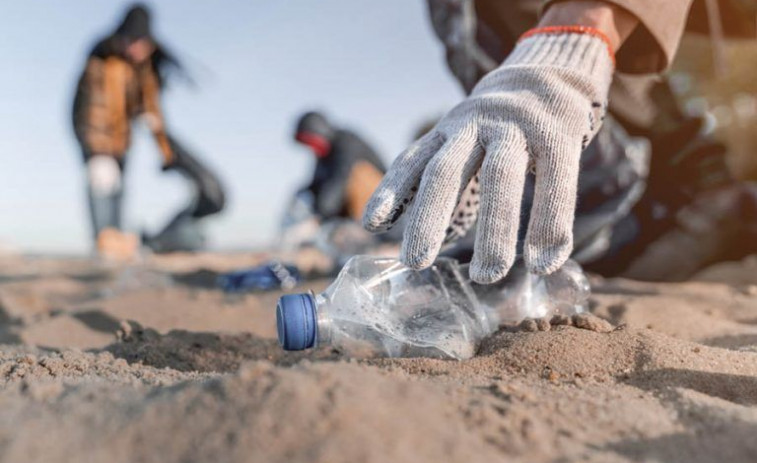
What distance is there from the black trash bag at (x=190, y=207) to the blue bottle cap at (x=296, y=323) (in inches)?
195

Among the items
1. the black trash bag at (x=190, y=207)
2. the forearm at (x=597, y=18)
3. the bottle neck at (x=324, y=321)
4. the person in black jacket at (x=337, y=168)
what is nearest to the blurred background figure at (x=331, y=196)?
the person in black jacket at (x=337, y=168)

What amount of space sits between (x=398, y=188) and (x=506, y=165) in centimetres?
27

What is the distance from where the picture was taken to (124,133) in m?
5.94

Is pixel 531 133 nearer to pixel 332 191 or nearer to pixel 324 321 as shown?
pixel 324 321

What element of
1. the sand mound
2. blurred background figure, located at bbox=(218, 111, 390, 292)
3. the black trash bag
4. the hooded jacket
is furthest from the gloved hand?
the hooded jacket

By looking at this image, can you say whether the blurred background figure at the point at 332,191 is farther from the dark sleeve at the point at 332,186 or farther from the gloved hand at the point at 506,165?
the gloved hand at the point at 506,165

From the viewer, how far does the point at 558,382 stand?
119 cm

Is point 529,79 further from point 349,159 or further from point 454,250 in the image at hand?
point 349,159

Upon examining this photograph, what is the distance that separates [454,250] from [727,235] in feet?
6.99

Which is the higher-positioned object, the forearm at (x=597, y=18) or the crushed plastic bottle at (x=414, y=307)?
the forearm at (x=597, y=18)

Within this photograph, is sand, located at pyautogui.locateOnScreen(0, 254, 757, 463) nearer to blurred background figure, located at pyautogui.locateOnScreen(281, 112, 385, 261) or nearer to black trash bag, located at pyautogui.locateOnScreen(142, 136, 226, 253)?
blurred background figure, located at pyautogui.locateOnScreen(281, 112, 385, 261)

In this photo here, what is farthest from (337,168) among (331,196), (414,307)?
(414,307)

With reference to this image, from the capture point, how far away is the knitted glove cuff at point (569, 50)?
5.31ft

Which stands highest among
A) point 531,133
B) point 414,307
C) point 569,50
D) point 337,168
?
point 569,50
